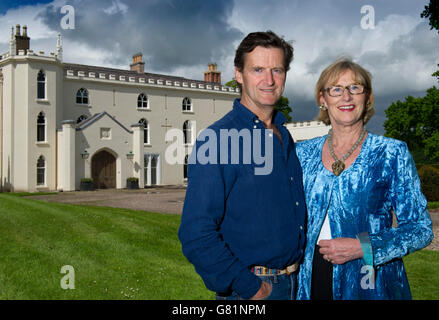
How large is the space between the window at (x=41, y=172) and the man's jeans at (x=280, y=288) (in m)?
28.3

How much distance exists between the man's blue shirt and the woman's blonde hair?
1.88ft

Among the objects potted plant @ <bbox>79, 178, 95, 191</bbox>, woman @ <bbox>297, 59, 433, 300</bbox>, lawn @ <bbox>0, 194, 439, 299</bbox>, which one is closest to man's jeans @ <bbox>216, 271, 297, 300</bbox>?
woman @ <bbox>297, 59, 433, 300</bbox>

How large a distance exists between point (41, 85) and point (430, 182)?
23863mm

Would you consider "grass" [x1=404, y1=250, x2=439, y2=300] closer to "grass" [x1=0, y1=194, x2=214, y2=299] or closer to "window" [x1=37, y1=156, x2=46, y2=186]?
"grass" [x1=0, y1=194, x2=214, y2=299]

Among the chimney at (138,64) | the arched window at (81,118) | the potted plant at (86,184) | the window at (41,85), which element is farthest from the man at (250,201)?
the chimney at (138,64)

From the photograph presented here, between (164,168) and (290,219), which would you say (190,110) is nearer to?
(164,168)

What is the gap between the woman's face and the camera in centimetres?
267

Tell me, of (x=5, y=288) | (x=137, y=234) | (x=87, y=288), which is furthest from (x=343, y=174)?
(x=137, y=234)

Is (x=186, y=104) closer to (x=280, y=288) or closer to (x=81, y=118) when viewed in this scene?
(x=81, y=118)

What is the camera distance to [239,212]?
226cm

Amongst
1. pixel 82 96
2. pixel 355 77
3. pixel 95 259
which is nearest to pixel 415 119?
pixel 82 96

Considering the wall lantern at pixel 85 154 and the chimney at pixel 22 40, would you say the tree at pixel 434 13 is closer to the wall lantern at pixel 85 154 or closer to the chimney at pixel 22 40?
the wall lantern at pixel 85 154

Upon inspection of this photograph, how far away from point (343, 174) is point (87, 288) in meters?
4.25

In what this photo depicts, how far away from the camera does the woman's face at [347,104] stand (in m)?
2.67
